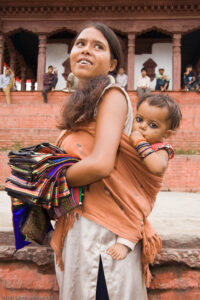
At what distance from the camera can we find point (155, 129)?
96 cm

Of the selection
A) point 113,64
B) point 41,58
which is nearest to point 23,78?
point 41,58

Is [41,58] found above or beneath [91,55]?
above

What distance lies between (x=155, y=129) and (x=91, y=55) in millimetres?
385

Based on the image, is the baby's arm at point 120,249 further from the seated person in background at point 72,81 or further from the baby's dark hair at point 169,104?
the seated person in background at point 72,81

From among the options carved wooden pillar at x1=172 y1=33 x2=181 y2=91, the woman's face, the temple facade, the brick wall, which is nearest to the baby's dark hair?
the woman's face

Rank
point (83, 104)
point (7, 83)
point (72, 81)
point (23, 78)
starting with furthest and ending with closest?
point (23, 78) → point (7, 83) → point (72, 81) → point (83, 104)

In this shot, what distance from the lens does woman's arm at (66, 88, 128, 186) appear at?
0.81 metres

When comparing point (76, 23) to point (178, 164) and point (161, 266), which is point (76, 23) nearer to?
point (178, 164)

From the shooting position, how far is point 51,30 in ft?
33.0

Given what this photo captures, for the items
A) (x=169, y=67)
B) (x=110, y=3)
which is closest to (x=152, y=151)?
(x=110, y=3)

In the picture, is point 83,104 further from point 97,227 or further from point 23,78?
point 23,78

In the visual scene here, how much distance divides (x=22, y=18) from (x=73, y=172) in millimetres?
10999

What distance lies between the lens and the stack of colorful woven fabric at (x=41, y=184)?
2.73 feet

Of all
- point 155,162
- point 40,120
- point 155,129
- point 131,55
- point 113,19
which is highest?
point 113,19
